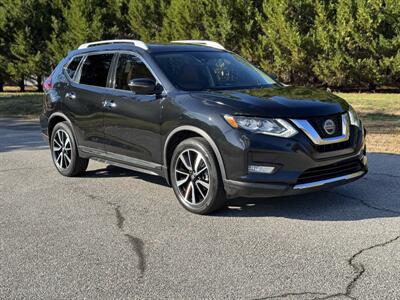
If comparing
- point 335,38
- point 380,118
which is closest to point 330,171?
point 380,118

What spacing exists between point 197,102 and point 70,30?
19.8m

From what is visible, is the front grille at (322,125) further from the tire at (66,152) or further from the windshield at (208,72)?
the tire at (66,152)

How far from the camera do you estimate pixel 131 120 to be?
6332 millimetres

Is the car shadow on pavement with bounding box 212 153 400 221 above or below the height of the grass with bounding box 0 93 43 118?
above

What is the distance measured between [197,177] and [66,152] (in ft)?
9.11

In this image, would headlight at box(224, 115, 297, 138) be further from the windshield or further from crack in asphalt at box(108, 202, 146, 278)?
crack in asphalt at box(108, 202, 146, 278)

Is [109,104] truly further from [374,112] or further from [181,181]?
[374,112]

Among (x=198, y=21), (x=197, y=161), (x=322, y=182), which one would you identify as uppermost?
(x=198, y=21)

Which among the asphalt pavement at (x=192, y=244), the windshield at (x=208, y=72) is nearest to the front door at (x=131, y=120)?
the windshield at (x=208, y=72)

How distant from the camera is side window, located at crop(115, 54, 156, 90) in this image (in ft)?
21.2

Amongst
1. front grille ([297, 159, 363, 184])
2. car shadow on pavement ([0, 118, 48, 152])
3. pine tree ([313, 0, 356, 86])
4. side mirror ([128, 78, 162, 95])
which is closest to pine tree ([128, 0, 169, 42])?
pine tree ([313, 0, 356, 86])

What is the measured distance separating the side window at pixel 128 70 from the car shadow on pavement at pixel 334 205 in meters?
1.87

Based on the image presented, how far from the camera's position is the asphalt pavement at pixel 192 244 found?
153 inches

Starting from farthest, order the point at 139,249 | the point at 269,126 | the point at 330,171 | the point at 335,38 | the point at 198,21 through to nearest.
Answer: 1. the point at 198,21
2. the point at 335,38
3. the point at 330,171
4. the point at 269,126
5. the point at 139,249
